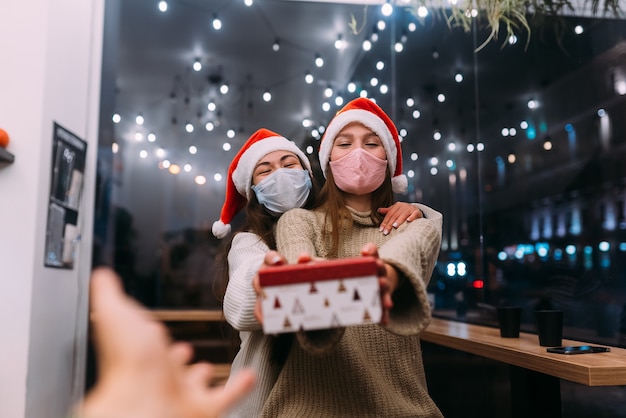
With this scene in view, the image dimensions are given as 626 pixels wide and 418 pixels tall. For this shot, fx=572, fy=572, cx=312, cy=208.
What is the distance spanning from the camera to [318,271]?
26.9 inches

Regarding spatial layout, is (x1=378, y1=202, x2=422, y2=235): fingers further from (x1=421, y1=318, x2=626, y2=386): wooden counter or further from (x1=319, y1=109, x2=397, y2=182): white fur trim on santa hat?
(x1=421, y1=318, x2=626, y2=386): wooden counter

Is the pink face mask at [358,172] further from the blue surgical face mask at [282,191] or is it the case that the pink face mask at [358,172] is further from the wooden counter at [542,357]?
the wooden counter at [542,357]

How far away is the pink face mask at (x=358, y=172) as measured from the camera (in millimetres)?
1312

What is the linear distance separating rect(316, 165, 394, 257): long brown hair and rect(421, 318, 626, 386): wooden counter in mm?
643

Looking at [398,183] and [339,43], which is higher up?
[339,43]

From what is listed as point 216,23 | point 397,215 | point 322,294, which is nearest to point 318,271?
point 322,294

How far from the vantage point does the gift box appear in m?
0.69

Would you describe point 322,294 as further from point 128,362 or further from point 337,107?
point 337,107

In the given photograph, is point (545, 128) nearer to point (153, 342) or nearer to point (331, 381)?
point (331, 381)

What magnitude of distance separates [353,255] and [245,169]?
57 cm

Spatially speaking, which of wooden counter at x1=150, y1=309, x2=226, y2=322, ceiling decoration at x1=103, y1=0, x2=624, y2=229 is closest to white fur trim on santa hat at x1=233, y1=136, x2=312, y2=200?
ceiling decoration at x1=103, y1=0, x2=624, y2=229

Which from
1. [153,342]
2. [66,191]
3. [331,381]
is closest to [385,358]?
[331,381]

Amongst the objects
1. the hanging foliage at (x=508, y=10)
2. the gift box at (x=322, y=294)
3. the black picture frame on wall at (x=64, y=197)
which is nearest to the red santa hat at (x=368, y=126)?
the gift box at (x=322, y=294)

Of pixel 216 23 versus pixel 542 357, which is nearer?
pixel 542 357
